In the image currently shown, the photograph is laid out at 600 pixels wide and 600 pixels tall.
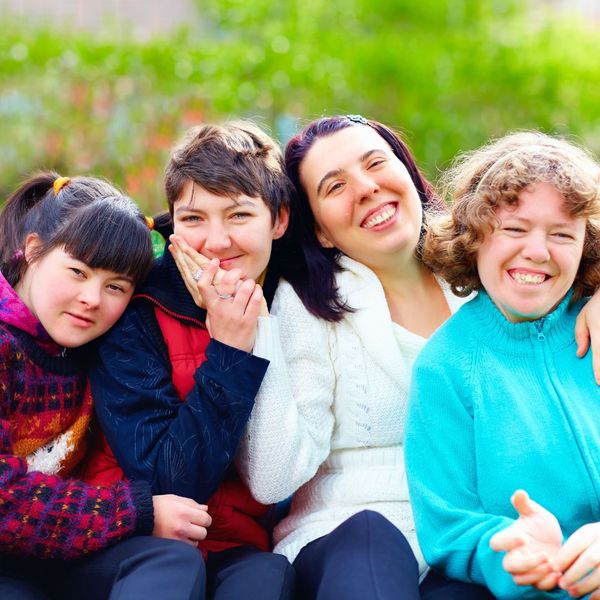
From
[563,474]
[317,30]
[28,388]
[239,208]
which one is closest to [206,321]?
[239,208]

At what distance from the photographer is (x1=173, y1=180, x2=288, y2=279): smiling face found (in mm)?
2611

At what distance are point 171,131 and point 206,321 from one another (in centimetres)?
305

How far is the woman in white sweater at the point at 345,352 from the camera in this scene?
8.16ft

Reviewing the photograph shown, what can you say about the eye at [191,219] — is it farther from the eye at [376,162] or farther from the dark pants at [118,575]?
the dark pants at [118,575]

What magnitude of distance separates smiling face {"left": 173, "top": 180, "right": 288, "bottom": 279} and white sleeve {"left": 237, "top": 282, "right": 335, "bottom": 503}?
19 cm

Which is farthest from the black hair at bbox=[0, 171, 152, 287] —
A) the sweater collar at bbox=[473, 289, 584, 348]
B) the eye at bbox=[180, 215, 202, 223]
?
the sweater collar at bbox=[473, 289, 584, 348]

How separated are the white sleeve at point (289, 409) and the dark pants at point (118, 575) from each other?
0.32 m

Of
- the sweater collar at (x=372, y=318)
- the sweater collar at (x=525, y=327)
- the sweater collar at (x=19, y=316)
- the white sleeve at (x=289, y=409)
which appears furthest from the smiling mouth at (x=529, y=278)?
the sweater collar at (x=19, y=316)

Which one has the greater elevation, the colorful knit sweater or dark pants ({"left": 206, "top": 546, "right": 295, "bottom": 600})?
the colorful knit sweater

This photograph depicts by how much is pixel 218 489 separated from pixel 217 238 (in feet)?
2.18

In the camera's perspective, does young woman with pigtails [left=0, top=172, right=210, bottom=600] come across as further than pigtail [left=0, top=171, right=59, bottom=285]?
No

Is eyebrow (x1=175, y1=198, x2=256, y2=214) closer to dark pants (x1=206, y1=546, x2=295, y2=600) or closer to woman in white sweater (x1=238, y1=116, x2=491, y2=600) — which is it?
woman in white sweater (x1=238, y1=116, x2=491, y2=600)

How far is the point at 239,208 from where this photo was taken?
8.63 ft

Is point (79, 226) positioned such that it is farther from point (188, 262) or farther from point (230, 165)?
point (230, 165)
